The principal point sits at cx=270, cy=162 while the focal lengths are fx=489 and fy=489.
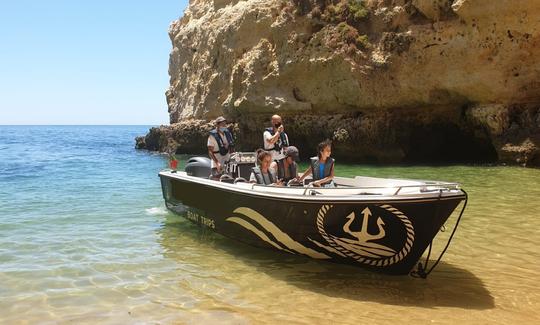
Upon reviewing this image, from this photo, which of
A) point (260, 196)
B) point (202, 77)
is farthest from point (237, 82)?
point (260, 196)

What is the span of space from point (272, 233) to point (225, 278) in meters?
0.95

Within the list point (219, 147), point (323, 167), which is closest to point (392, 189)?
point (323, 167)

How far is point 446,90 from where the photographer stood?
1945 centimetres

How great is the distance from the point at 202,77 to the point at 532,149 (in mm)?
18053

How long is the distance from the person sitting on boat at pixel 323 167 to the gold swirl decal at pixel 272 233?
0.96 meters

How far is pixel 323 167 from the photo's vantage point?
7305 mm

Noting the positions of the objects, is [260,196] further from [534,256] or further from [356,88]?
[356,88]

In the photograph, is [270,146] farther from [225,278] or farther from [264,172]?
[225,278]

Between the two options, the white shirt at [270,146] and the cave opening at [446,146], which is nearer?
the white shirt at [270,146]

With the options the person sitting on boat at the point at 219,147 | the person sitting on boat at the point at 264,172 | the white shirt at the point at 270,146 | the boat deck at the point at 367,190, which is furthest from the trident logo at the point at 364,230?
the person sitting on boat at the point at 219,147

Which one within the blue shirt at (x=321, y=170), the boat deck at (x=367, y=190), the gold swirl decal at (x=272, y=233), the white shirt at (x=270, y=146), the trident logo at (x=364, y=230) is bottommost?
the gold swirl decal at (x=272, y=233)

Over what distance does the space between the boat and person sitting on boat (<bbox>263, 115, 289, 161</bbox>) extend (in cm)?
130

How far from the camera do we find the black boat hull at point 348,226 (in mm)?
5531

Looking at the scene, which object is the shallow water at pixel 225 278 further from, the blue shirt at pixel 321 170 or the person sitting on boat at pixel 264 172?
the blue shirt at pixel 321 170
